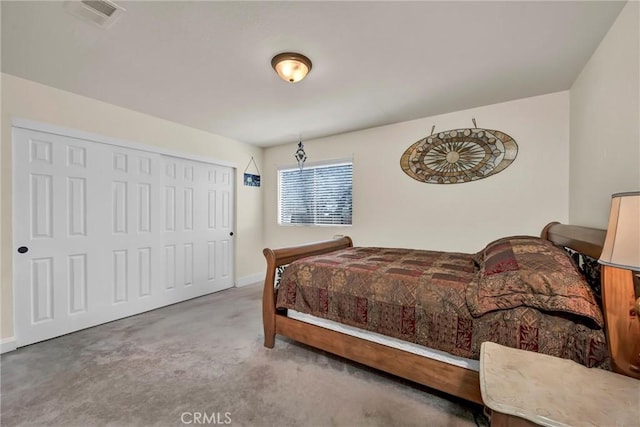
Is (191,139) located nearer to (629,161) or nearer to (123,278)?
(123,278)

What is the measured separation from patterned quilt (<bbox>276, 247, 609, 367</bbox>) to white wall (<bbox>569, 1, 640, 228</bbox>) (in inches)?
Result: 38.3

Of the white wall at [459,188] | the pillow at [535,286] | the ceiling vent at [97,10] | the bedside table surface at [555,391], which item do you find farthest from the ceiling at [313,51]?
the bedside table surface at [555,391]

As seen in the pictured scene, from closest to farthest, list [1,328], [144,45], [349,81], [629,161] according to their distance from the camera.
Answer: [629,161] < [144,45] < [1,328] < [349,81]

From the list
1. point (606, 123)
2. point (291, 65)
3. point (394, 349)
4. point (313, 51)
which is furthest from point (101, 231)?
point (606, 123)

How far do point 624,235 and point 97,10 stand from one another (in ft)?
9.20

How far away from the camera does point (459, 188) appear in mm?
3072

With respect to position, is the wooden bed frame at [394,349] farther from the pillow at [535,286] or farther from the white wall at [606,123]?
the white wall at [606,123]

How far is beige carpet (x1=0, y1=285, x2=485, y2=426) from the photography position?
151cm

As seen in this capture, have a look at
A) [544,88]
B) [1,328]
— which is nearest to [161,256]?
[1,328]

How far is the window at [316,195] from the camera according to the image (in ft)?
13.0

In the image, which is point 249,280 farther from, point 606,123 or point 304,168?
point 606,123

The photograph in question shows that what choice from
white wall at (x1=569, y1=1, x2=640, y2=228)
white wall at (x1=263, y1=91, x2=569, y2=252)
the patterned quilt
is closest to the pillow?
the patterned quilt

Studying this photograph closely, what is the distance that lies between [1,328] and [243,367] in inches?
86.7

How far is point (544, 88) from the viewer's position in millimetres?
2512
